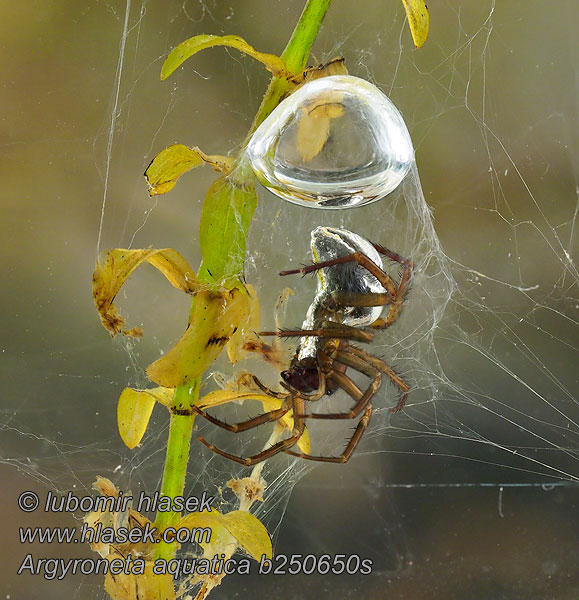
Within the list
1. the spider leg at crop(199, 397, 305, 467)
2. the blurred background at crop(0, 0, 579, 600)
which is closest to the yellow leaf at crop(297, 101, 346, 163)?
the blurred background at crop(0, 0, 579, 600)

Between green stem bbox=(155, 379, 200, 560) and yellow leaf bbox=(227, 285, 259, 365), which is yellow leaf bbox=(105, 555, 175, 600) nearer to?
green stem bbox=(155, 379, 200, 560)

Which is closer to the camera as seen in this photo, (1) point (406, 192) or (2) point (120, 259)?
(2) point (120, 259)

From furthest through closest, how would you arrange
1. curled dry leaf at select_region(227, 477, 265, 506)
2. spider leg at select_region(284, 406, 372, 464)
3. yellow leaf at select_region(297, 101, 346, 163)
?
spider leg at select_region(284, 406, 372, 464), curled dry leaf at select_region(227, 477, 265, 506), yellow leaf at select_region(297, 101, 346, 163)

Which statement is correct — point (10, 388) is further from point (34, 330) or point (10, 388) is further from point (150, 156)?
point (150, 156)

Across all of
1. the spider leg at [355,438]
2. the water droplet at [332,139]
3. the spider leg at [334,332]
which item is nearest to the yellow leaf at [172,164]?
the water droplet at [332,139]

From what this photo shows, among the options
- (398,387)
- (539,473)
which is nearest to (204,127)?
(398,387)

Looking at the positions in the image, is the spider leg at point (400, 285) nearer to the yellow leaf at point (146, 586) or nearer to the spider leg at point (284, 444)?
the spider leg at point (284, 444)
